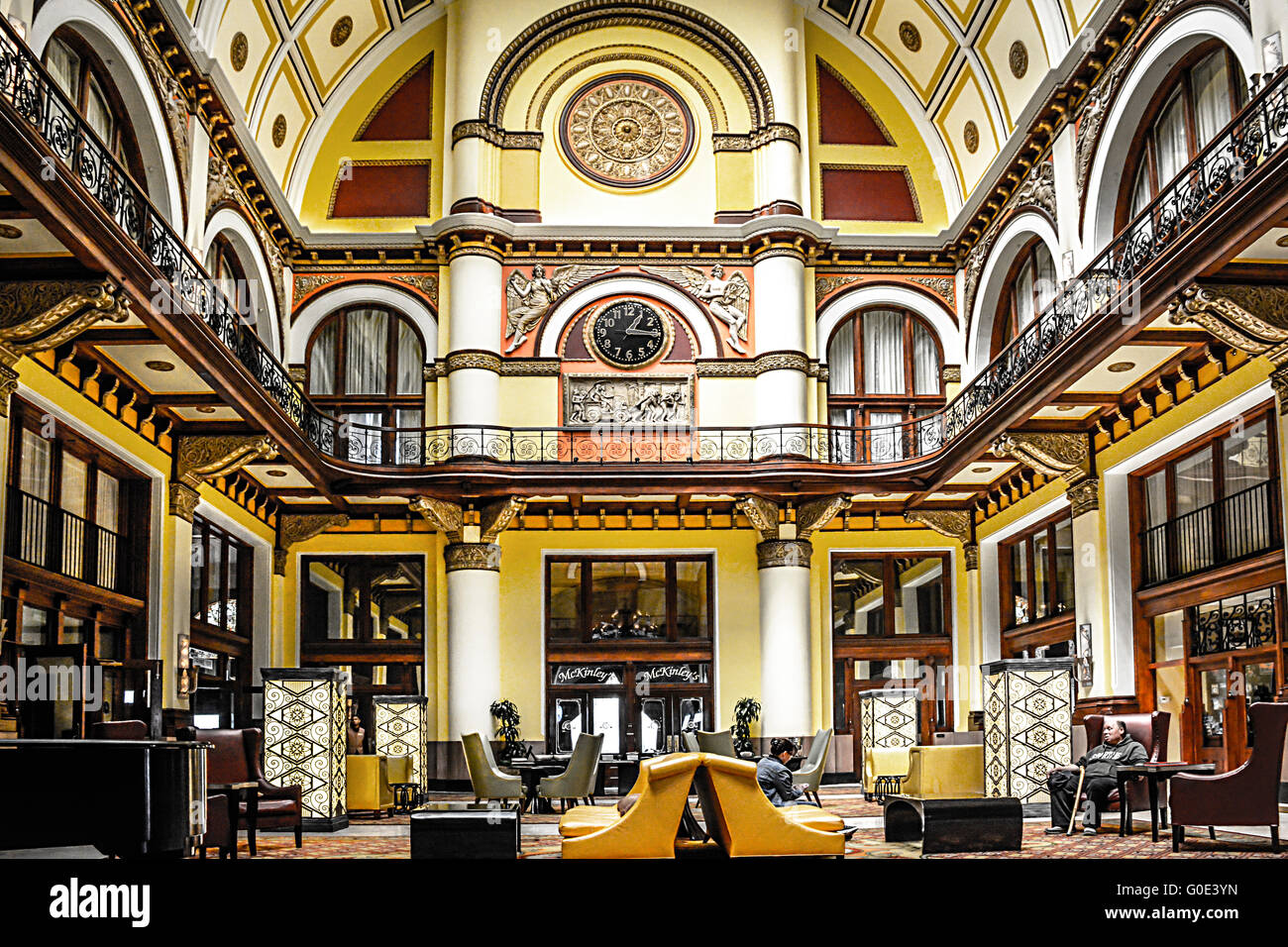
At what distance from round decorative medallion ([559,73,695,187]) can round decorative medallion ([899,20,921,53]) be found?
3.86 meters

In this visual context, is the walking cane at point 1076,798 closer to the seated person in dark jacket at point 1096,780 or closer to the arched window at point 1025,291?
the seated person in dark jacket at point 1096,780

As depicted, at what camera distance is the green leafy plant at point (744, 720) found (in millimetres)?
21578

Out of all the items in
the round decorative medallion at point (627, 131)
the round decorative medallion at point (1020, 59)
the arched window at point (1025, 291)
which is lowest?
the arched window at point (1025, 291)

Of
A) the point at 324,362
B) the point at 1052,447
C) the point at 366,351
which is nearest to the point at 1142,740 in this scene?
the point at 1052,447

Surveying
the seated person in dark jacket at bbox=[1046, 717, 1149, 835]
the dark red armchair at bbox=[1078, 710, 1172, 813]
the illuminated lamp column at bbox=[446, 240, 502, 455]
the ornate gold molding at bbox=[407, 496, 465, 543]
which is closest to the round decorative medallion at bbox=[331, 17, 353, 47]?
the illuminated lamp column at bbox=[446, 240, 502, 455]

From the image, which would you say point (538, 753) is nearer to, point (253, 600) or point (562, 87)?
point (253, 600)

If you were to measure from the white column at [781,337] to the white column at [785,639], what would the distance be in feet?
7.29

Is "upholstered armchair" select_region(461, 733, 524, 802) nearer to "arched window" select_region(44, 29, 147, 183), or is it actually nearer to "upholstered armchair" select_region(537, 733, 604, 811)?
"upholstered armchair" select_region(537, 733, 604, 811)

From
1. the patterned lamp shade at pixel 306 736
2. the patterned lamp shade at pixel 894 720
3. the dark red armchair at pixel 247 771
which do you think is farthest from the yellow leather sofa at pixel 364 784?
the patterned lamp shade at pixel 894 720

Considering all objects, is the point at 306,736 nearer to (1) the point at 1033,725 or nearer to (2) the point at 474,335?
(1) the point at 1033,725

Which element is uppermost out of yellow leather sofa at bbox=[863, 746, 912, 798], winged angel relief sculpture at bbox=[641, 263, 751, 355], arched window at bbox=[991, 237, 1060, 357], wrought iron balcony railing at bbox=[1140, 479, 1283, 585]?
winged angel relief sculpture at bbox=[641, 263, 751, 355]

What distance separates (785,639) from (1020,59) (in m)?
9.33

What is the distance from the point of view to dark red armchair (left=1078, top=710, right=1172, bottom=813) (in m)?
12.3
